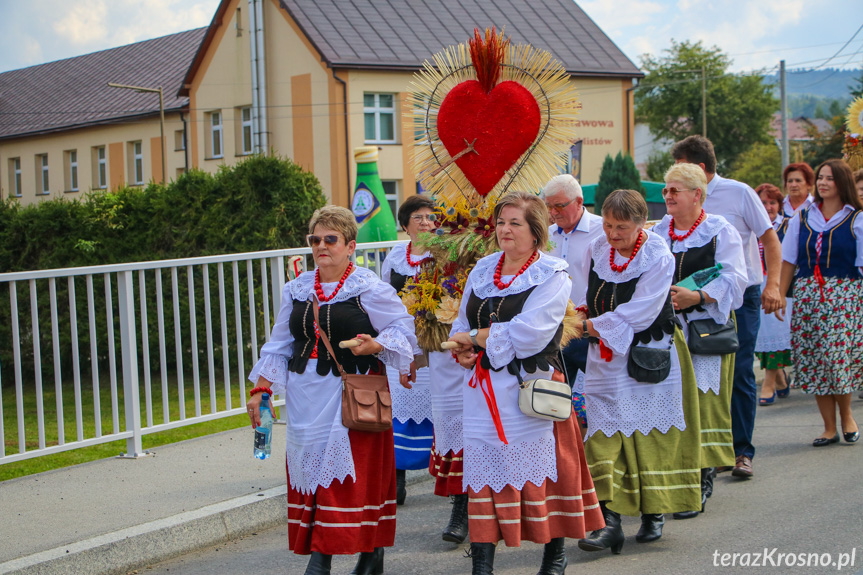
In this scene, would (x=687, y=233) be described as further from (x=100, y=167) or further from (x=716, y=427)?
(x=100, y=167)

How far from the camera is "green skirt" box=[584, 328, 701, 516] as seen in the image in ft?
17.6

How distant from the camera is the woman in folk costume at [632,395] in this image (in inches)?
208

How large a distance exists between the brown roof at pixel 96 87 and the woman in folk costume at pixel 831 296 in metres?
39.2

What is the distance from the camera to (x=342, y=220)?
4.87 m

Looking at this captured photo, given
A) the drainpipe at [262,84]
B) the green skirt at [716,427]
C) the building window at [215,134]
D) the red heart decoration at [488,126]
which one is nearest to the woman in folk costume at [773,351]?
the green skirt at [716,427]

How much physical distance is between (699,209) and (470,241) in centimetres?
175

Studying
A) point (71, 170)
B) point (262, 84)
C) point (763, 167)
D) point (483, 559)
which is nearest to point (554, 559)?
point (483, 559)

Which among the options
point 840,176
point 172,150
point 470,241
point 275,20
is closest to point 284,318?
point 470,241

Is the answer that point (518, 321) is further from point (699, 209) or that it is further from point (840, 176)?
point (840, 176)

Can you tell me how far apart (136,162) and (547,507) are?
1799 inches

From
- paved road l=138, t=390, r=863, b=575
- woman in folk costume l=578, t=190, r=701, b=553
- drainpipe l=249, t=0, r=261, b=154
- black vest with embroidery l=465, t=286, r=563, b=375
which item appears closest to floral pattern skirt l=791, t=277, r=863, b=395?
paved road l=138, t=390, r=863, b=575

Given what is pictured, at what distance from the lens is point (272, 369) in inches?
191

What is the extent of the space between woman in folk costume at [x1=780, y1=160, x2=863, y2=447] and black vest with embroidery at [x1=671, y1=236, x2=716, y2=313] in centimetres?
223

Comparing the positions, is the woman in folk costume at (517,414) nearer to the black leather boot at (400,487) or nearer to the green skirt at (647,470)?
the green skirt at (647,470)
